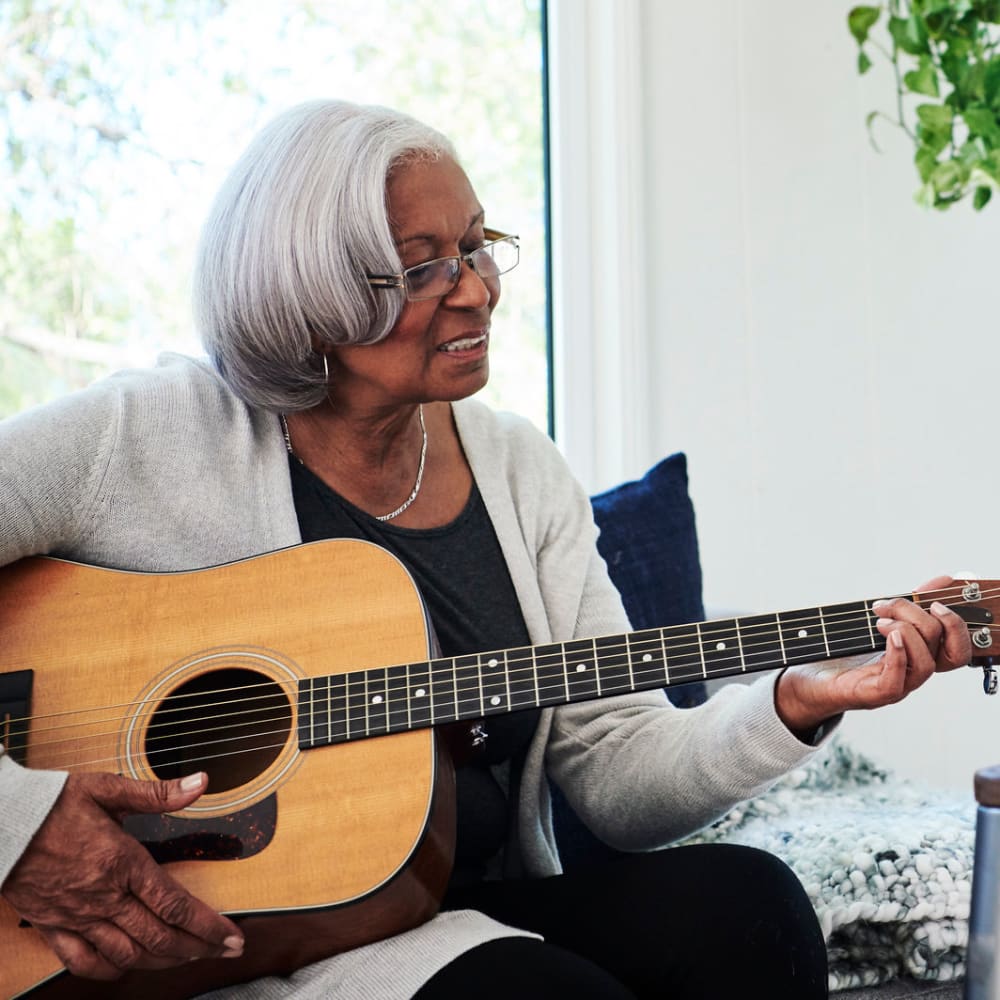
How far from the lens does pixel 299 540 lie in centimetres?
118

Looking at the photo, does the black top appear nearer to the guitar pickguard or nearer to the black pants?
the black pants

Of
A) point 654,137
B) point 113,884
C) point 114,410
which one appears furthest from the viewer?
point 654,137

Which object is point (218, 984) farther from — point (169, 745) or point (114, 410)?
point (114, 410)

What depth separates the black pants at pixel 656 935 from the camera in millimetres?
918

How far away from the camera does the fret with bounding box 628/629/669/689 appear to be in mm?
1000

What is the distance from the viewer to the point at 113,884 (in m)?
0.91

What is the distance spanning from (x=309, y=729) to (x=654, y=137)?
1438 mm

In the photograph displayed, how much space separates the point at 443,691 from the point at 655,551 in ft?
2.07

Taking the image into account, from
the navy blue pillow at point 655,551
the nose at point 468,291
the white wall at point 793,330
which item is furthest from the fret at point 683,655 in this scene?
the white wall at point 793,330

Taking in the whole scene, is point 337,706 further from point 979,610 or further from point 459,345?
point 979,610

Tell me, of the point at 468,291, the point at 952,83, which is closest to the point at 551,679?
the point at 468,291

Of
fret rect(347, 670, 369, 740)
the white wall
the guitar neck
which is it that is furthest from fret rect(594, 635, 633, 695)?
the white wall

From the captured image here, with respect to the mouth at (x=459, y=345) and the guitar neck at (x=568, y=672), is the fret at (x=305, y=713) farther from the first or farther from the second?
the mouth at (x=459, y=345)

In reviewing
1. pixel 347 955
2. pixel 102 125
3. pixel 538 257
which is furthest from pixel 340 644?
pixel 538 257
